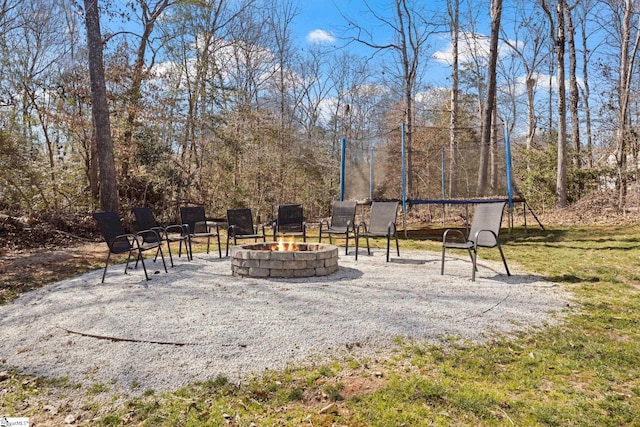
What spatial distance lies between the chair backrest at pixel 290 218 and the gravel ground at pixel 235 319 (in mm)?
2256

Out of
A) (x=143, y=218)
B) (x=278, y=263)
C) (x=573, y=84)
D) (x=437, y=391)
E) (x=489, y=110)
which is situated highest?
(x=573, y=84)

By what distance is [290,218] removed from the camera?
7.46 meters

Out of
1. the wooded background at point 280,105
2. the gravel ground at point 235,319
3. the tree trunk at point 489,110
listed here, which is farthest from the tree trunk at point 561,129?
the gravel ground at point 235,319

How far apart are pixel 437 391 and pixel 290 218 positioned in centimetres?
540

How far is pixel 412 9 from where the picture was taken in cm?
1555

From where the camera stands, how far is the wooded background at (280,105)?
10344 millimetres

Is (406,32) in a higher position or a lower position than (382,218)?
higher

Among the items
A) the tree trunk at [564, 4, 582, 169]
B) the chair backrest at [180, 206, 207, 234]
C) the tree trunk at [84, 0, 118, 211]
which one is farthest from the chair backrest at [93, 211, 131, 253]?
the tree trunk at [564, 4, 582, 169]

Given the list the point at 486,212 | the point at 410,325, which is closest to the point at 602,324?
the point at 410,325

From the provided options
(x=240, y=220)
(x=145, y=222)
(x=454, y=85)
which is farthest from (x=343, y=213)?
(x=454, y=85)

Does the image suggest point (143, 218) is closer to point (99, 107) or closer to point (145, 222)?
point (145, 222)

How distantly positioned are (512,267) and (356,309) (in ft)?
10.4

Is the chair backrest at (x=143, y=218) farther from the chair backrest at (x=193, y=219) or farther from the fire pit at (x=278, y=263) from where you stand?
the fire pit at (x=278, y=263)

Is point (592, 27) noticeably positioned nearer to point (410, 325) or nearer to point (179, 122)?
point (179, 122)
